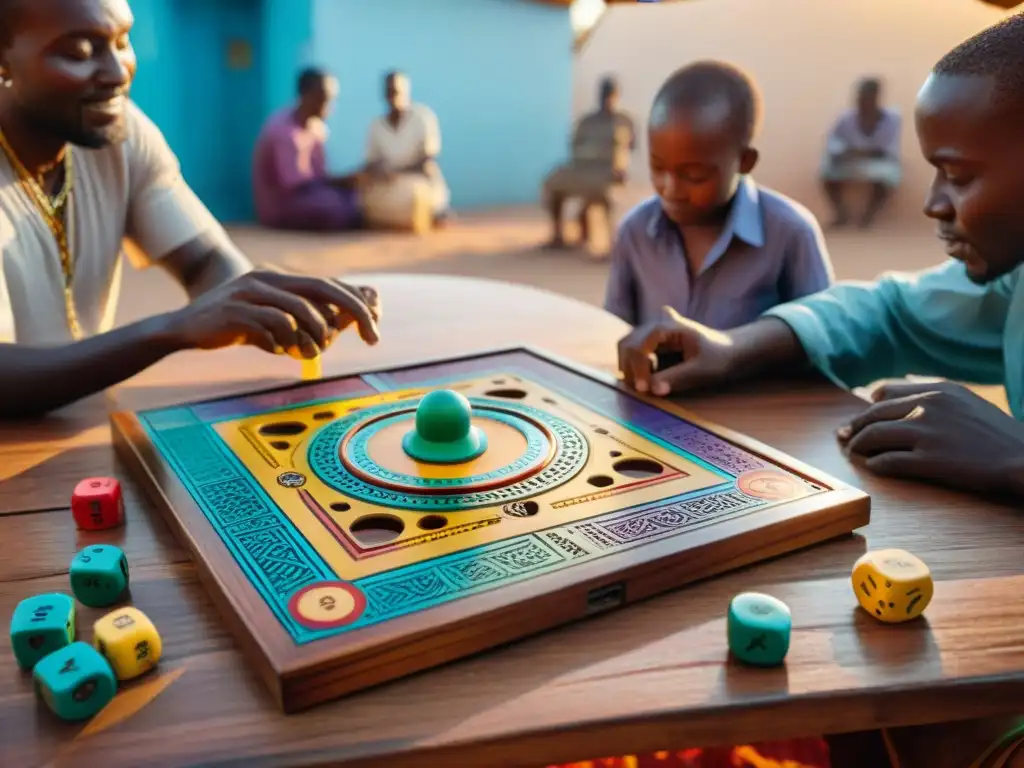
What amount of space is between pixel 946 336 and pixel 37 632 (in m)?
1.10

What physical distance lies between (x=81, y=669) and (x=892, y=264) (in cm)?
538

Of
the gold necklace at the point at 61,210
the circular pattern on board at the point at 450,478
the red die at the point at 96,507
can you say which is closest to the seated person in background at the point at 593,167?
the gold necklace at the point at 61,210

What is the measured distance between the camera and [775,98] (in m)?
7.95

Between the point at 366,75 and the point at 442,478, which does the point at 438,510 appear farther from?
the point at 366,75

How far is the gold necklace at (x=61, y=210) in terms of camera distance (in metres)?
1.29

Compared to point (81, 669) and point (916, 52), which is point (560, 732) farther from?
point (916, 52)

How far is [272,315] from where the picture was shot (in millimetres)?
964

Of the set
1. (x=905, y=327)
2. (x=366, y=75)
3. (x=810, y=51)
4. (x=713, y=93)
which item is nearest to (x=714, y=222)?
(x=713, y=93)

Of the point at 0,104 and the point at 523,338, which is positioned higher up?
the point at 0,104

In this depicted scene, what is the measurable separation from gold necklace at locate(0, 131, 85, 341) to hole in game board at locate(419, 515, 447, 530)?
2.92ft

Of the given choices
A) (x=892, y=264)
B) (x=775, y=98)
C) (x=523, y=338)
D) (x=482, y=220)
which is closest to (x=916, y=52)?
(x=775, y=98)

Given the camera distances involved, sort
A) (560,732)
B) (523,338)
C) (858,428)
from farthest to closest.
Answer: (523,338) < (858,428) < (560,732)

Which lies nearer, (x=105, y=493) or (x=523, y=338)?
(x=105, y=493)

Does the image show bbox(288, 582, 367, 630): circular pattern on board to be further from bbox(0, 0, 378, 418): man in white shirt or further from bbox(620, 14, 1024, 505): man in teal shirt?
bbox(620, 14, 1024, 505): man in teal shirt
